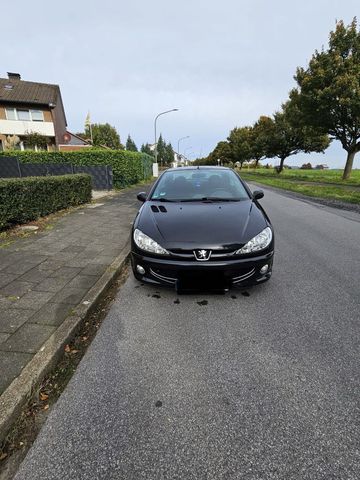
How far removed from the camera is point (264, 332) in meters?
2.63

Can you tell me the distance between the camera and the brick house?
1110 inches

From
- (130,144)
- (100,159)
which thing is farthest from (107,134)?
(100,159)

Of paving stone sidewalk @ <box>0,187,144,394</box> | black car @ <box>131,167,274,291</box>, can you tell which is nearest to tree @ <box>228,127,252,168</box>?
paving stone sidewalk @ <box>0,187,144,394</box>

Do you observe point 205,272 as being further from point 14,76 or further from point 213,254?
point 14,76

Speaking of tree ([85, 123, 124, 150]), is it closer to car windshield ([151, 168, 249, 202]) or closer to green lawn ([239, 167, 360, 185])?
green lawn ([239, 167, 360, 185])

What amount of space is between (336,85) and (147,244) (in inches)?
864

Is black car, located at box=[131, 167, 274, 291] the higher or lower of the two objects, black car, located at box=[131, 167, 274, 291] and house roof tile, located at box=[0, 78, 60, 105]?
the lower

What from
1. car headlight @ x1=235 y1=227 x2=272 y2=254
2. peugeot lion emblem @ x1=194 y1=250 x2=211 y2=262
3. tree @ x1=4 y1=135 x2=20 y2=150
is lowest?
peugeot lion emblem @ x1=194 y1=250 x2=211 y2=262

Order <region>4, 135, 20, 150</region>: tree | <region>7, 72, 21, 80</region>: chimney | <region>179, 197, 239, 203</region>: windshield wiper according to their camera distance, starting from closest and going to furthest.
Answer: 1. <region>179, 197, 239, 203</region>: windshield wiper
2. <region>4, 135, 20, 150</region>: tree
3. <region>7, 72, 21, 80</region>: chimney

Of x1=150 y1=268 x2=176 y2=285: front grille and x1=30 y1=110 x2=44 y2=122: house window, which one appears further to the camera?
x1=30 y1=110 x2=44 y2=122: house window

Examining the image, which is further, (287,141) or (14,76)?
(287,141)

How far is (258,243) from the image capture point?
9.86 ft

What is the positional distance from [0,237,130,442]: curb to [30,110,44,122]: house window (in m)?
32.0

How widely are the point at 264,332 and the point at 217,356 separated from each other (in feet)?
1.88
